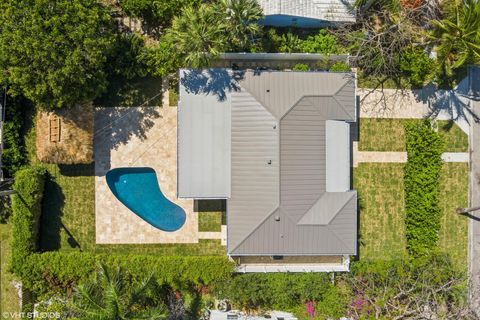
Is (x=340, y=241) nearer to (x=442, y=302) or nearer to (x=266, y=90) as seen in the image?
(x=442, y=302)

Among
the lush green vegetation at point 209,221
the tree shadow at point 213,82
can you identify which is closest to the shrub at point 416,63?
the tree shadow at point 213,82

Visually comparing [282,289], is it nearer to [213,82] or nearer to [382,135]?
[382,135]

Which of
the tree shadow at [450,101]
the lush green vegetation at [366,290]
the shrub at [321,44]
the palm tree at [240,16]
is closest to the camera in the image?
the palm tree at [240,16]

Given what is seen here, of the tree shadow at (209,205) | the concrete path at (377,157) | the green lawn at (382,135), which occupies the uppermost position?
the green lawn at (382,135)

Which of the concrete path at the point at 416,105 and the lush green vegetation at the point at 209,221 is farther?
the concrete path at the point at 416,105

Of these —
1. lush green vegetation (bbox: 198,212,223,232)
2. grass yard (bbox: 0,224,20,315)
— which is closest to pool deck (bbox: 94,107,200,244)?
lush green vegetation (bbox: 198,212,223,232)

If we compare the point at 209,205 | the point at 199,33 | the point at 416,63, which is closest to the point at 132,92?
the point at 199,33

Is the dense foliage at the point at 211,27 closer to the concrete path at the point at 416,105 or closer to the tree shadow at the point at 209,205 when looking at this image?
the tree shadow at the point at 209,205
